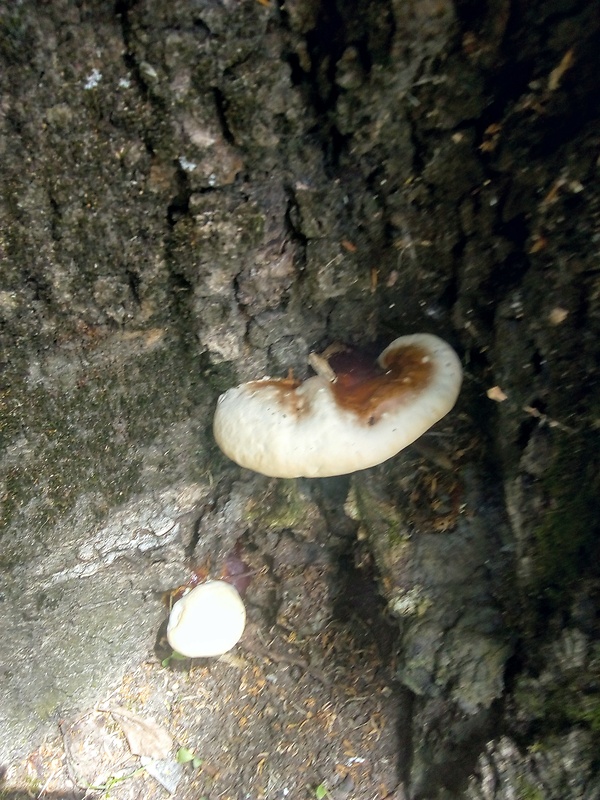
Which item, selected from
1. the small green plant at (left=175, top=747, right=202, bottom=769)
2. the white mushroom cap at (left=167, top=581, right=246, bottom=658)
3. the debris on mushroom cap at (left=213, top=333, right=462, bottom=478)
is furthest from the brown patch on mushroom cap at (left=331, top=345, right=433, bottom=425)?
the small green plant at (left=175, top=747, right=202, bottom=769)

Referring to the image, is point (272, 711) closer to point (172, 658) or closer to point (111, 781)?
point (172, 658)

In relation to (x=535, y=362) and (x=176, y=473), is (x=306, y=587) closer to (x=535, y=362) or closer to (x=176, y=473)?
(x=176, y=473)

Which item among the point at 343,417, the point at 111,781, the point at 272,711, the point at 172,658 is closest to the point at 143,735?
the point at 111,781

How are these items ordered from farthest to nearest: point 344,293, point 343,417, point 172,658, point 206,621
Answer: point 172,658, point 206,621, point 344,293, point 343,417

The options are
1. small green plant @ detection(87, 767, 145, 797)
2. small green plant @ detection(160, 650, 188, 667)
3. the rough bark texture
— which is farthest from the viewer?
small green plant @ detection(160, 650, 188, 667)

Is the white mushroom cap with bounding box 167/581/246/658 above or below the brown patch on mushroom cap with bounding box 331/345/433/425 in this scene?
below

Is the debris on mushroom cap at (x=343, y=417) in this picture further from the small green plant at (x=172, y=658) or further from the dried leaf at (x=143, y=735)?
the dried leaf at (x=143, y=735)

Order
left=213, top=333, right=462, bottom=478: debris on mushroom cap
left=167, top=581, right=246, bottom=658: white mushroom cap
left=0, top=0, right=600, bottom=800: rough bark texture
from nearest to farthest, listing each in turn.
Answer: left=0, top=0, right=600, bottom=800: rough bark texture
left=213, top=333, right=462, bottom=478: debris on mushroom cap
left=167, top=581, right=246, bottom=658: white mushroom cap

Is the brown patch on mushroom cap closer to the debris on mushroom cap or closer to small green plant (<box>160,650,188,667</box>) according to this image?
the debris on mushroom cap
